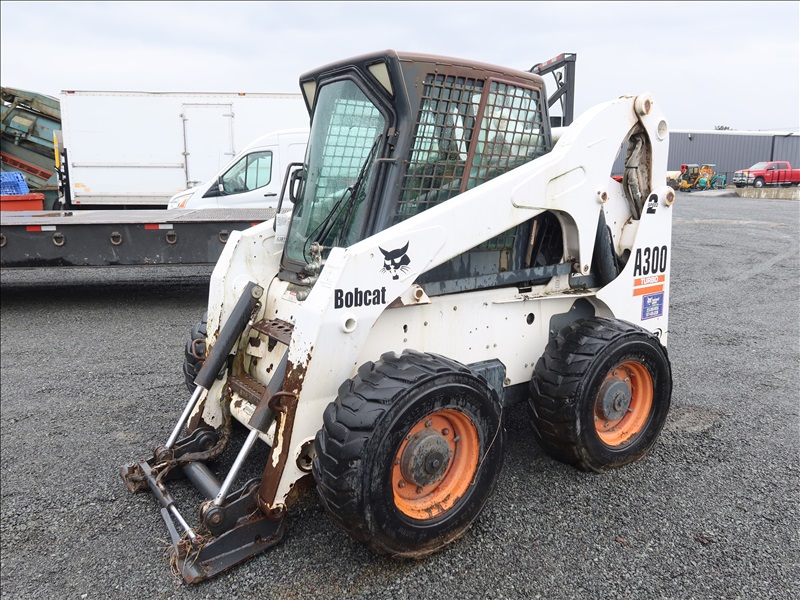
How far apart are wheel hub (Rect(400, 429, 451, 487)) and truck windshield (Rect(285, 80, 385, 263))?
109 centimetres

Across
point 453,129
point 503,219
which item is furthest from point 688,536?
point 453,129

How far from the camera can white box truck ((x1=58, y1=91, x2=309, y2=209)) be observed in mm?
12906

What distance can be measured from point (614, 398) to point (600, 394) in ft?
0.32

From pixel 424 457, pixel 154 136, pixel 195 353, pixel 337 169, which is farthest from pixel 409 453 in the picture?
pixel 154 136

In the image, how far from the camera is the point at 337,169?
11.4ft

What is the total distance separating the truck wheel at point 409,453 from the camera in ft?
8.32

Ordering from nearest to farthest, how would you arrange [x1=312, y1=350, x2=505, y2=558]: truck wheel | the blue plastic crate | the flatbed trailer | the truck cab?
[x1=312, y1=350, x2=505, y2=558]: truck wheel, the flatbed trailer, the truck cab, the blue plastic crate

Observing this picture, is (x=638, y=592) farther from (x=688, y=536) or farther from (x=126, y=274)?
(x=126, y=274)

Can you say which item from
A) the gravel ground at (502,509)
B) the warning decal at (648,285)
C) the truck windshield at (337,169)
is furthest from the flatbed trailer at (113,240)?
the warning decal at (648,285)

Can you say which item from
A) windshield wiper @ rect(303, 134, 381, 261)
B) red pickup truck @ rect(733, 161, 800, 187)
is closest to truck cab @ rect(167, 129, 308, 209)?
windshield wiper @ rect(303, 134, 381, 261)

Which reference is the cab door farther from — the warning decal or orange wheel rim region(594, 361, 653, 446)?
orange wheel rim region(594, 361, 653, 446)

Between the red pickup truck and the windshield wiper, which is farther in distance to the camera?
the red pickup truck

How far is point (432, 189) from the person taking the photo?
327 cm

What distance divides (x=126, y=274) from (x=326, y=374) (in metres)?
9.14
